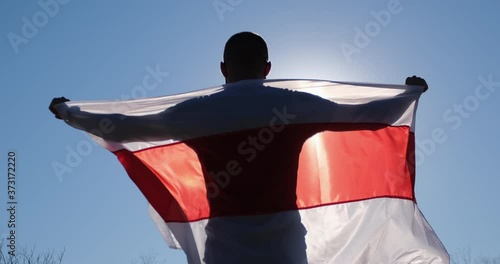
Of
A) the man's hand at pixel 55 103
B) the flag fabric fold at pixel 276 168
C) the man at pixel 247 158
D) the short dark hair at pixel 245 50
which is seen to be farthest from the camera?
the man's hand at pixel 55 103

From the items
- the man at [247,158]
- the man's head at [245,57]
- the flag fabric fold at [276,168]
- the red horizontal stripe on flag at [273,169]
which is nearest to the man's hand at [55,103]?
the flag fabric fold at [276,168]

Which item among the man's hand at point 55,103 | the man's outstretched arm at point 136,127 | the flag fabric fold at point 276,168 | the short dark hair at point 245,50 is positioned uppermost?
the short dark hair at point 245,50

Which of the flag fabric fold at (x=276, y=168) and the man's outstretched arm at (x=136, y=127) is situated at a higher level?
the man's outstretched arm at (x=136, y=127)

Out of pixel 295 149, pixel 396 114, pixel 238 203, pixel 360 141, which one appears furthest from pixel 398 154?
pixel 238 203

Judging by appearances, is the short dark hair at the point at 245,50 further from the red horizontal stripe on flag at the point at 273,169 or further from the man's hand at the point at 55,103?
the man's hand at the point at 55,103

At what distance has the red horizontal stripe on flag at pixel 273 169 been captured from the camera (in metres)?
3.24

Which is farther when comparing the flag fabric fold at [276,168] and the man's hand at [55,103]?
the man's hand at [55,103]

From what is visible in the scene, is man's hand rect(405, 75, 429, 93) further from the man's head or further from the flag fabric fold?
the man's head

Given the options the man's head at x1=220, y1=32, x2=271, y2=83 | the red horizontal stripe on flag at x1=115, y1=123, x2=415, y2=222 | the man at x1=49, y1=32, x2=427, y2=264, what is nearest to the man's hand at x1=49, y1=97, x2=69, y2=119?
the man at x1=49, y1=32, x2=427, y2=264

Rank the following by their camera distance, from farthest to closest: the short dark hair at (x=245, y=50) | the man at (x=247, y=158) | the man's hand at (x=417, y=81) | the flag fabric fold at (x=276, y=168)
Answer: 1. the man's hand at (x=417, y=81)
2. the short dark hair at (x=245, y=50)
3. the flag fabric fold at (x=276, y=168)
4. the man at (x=247, y=158)

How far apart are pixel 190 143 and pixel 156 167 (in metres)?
0.74

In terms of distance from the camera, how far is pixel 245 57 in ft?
11.7

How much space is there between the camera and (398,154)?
14.4 feet

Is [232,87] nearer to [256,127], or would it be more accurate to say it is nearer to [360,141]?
[256,127]
